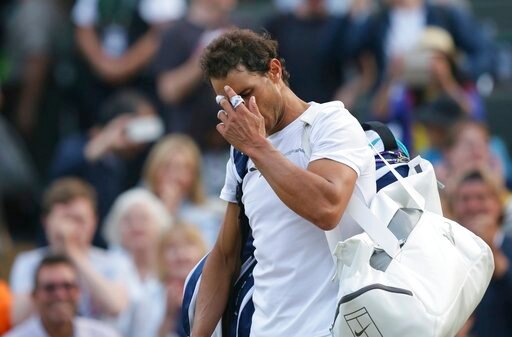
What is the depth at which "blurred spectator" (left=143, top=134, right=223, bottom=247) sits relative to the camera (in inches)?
393

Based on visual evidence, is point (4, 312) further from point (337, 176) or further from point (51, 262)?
point (337, 176)

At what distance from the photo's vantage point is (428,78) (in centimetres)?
1030

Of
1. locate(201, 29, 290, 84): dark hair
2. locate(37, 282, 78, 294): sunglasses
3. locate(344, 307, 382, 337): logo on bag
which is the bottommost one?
locate(37, 282, 78, 294): sunglasses

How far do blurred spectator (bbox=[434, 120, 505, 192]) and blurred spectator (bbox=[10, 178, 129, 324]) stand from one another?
7.18ft

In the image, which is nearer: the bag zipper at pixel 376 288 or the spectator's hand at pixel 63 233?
the bag zipper at pixel 376 288

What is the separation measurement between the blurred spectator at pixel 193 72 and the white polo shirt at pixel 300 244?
5584 mm

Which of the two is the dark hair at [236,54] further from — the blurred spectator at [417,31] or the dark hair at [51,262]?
the blurred spectator at [417,31]

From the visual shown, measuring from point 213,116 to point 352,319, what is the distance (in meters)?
6.18

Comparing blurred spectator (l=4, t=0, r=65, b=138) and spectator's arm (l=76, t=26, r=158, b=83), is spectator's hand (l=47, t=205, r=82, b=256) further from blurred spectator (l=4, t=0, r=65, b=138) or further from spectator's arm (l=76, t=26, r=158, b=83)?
blurred spectator (l=4, t=0, r=65, b=138)

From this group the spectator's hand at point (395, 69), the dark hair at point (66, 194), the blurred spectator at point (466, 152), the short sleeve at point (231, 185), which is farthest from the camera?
the spectator's hand at point (395, 69)

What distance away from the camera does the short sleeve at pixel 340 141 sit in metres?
5.06

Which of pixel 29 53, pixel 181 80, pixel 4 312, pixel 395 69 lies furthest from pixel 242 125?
pixel 29 53

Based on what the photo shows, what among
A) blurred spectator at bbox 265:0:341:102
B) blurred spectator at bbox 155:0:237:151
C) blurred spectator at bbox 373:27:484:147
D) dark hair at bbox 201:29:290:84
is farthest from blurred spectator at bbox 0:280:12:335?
dark hair at bbox 201:29:290:84

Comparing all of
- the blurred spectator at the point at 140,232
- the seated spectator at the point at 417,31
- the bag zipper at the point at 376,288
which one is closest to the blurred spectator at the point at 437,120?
the seated spectator at the point at 417,31
